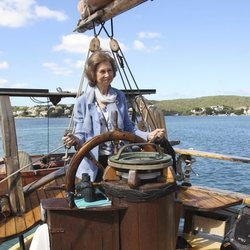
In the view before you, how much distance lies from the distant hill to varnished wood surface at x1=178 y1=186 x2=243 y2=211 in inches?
4525

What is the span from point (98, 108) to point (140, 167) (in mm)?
1195

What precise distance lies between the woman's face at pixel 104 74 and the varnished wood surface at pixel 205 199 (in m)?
1.61

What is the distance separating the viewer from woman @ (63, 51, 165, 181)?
11.8 ft

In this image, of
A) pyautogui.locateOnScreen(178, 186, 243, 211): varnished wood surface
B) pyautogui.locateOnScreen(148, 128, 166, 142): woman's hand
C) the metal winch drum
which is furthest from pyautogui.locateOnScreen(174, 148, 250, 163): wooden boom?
the metal winch drum

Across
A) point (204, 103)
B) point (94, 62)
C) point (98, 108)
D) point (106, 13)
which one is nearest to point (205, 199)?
point (98, 108)

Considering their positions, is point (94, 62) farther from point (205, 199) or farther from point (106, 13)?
point (205, 199)

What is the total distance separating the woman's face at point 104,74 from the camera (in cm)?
359

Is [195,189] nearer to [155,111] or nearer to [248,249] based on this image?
[248,249]

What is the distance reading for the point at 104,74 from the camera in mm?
3604

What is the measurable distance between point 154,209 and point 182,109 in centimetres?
12235

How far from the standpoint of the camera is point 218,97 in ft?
404

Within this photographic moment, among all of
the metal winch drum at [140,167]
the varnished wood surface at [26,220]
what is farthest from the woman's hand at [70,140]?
the varnished wood surface at [26,220]

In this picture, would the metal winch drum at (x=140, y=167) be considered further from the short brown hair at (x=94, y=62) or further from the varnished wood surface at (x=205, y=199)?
the varnished wood surface at (x=205, y=199)

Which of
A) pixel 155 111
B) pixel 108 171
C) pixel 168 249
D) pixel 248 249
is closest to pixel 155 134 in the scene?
pixel 108 171
